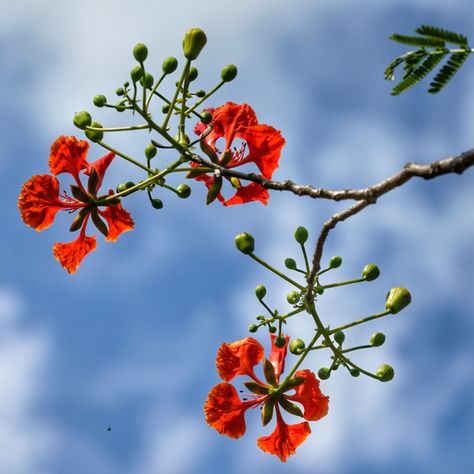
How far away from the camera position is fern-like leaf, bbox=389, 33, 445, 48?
224 cm

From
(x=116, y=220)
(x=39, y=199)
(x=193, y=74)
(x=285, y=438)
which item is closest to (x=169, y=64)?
(x=193, y=74)

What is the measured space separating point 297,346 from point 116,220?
1102mm

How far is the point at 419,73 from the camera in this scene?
2309 millimetres

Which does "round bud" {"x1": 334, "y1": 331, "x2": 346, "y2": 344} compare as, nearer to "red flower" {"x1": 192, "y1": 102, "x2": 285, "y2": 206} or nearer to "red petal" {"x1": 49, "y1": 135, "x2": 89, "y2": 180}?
"red flower" {"x1": 192, "y1": 102, "x2": 285, "y2": 206}

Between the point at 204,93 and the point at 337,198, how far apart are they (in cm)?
110

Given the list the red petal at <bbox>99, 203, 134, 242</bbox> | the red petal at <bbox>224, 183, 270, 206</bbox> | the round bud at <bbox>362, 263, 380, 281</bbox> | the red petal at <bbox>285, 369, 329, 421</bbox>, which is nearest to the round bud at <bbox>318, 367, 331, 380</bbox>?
the red petal at <bbox>285, 369, 329, 421</bbox>

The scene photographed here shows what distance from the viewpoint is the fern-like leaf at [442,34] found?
2.21 m

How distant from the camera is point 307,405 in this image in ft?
10.8

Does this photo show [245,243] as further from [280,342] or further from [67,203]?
[67,203]

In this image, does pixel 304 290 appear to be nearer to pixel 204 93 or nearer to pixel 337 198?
pixel 337 198

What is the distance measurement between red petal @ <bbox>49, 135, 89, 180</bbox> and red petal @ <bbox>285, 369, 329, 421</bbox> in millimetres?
1489

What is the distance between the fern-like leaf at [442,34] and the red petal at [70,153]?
182 cm

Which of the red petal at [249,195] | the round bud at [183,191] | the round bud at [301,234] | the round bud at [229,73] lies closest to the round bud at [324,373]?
the round bud at [301,234]

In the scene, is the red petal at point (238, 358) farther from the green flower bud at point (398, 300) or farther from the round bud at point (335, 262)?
the green flower bud at point (398, 300)
